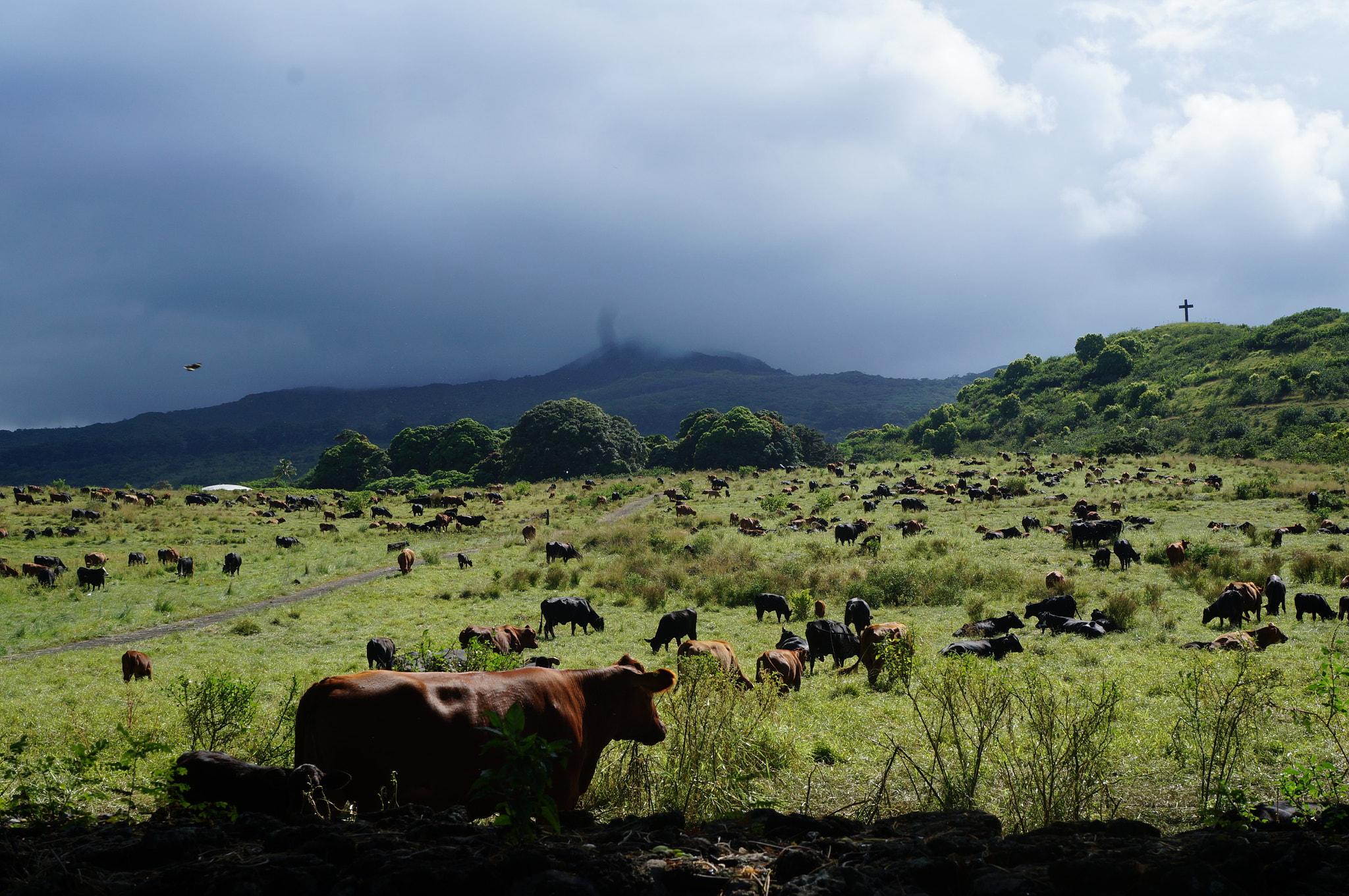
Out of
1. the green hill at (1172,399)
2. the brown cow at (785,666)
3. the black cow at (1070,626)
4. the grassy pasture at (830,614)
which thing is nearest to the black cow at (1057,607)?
the black cow at (1070,626)

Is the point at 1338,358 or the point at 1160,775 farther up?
the point at 1338,358

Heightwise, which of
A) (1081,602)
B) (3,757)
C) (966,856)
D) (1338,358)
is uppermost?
(1338,358)

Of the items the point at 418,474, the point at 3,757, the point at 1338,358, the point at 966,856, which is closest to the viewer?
the point at 966,856

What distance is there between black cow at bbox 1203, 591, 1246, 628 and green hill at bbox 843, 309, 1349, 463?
137 ft

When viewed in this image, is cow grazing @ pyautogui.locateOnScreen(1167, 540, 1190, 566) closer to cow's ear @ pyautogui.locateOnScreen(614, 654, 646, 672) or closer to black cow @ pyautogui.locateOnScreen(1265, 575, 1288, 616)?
black cow @ pyautogui.locateOnScreen(1265, 575, 1288, 616)

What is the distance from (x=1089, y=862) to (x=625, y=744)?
496 cm

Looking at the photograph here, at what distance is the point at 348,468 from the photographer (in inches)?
3511

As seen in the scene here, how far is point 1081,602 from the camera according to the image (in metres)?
20.2

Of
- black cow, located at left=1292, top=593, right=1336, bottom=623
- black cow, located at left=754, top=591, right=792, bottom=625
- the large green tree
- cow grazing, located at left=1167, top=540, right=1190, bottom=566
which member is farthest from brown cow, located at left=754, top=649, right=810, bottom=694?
the large green tree

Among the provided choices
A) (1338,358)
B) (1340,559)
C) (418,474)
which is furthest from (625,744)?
(1338,358)

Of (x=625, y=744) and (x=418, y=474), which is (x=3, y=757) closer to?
(x=625, y=744)

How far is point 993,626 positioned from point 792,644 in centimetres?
543

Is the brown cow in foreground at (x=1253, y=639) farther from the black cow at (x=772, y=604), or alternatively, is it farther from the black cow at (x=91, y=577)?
the black cow at (x=91, y=577)

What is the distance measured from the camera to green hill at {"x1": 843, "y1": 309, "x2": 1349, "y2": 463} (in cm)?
6506
